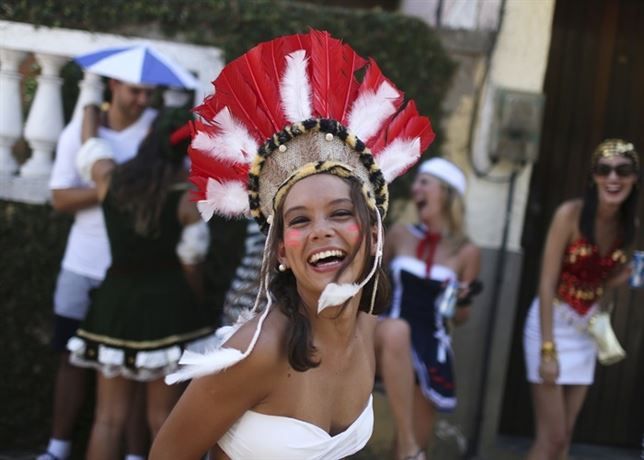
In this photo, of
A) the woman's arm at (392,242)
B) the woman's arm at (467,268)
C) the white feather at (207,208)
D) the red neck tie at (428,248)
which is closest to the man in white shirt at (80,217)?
the woman's arm at (392,242)

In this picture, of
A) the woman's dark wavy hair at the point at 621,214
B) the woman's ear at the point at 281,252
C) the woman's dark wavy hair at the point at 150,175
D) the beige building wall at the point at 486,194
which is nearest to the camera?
the woman's ear at the point at 281,252

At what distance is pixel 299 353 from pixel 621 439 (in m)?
4.33

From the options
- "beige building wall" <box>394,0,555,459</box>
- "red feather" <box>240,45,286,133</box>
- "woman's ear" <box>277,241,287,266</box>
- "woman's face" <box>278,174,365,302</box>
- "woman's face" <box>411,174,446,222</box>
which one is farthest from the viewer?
"beige building wall" <box>394,0,555,459</box>

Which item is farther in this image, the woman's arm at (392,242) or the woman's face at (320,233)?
the woman's arm at (392,242)

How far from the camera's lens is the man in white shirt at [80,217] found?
413 cm

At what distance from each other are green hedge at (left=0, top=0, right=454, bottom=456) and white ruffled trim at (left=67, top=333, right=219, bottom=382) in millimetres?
854

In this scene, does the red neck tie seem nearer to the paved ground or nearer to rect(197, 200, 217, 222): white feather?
the paved ground

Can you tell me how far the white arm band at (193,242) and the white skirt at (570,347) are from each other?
1794 millimetres

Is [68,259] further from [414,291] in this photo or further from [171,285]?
[414,291]

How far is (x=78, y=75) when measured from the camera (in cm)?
483

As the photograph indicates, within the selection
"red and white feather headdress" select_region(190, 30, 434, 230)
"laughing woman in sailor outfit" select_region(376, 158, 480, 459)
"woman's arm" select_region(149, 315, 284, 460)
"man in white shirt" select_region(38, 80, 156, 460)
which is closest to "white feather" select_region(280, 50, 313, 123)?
"red and white feather headdress" select_region(190, 30, 434, 230)

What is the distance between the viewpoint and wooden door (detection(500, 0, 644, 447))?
5.55 meters

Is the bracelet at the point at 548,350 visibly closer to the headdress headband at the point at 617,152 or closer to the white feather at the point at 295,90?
the headdress headband at the point at 617,152

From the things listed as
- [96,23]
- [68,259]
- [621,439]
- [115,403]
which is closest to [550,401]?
[621,439]
